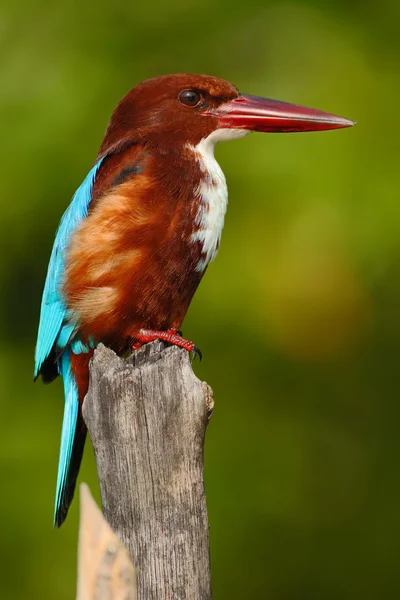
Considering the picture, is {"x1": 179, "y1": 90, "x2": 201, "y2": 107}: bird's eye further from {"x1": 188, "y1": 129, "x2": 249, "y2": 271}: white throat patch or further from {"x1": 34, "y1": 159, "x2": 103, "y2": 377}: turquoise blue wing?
{"x1": 34, "y1": 159, "x2": 103, "y2": 377}: turquoise blue wing

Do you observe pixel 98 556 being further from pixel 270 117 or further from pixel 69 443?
pixel 270 117

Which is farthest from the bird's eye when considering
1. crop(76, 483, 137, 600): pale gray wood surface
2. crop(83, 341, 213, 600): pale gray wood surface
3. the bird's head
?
crop(76, 483, 137, 600): pale gray wood surface

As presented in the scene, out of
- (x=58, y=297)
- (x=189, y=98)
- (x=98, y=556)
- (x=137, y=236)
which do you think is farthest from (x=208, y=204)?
(x=98, y=556)

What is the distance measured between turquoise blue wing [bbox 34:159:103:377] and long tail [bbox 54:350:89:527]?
10 cm

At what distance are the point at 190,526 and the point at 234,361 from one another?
5.93ft

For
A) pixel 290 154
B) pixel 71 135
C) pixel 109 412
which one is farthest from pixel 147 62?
pixel 109 412

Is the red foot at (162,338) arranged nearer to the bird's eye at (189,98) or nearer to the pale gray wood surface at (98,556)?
the bird's eye at (189,98)

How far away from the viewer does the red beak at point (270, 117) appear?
307 centimetres

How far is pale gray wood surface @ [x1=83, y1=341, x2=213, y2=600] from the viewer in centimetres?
203

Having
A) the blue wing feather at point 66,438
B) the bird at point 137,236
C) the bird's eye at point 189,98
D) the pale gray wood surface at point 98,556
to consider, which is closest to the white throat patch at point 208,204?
the bird at point 137,236

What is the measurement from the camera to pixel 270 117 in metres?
3.09

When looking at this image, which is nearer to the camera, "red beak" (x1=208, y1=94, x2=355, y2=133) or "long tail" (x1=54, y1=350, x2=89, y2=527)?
"long tail" (x1=54, y1=350, x2=89, y2=527)

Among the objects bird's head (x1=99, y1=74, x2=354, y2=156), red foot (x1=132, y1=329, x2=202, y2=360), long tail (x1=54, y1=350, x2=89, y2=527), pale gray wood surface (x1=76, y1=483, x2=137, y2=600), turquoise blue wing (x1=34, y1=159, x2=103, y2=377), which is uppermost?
bird's head (x1=99, y1=74, x2=354, y2=156)

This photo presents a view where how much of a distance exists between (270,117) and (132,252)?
0.67 metres
